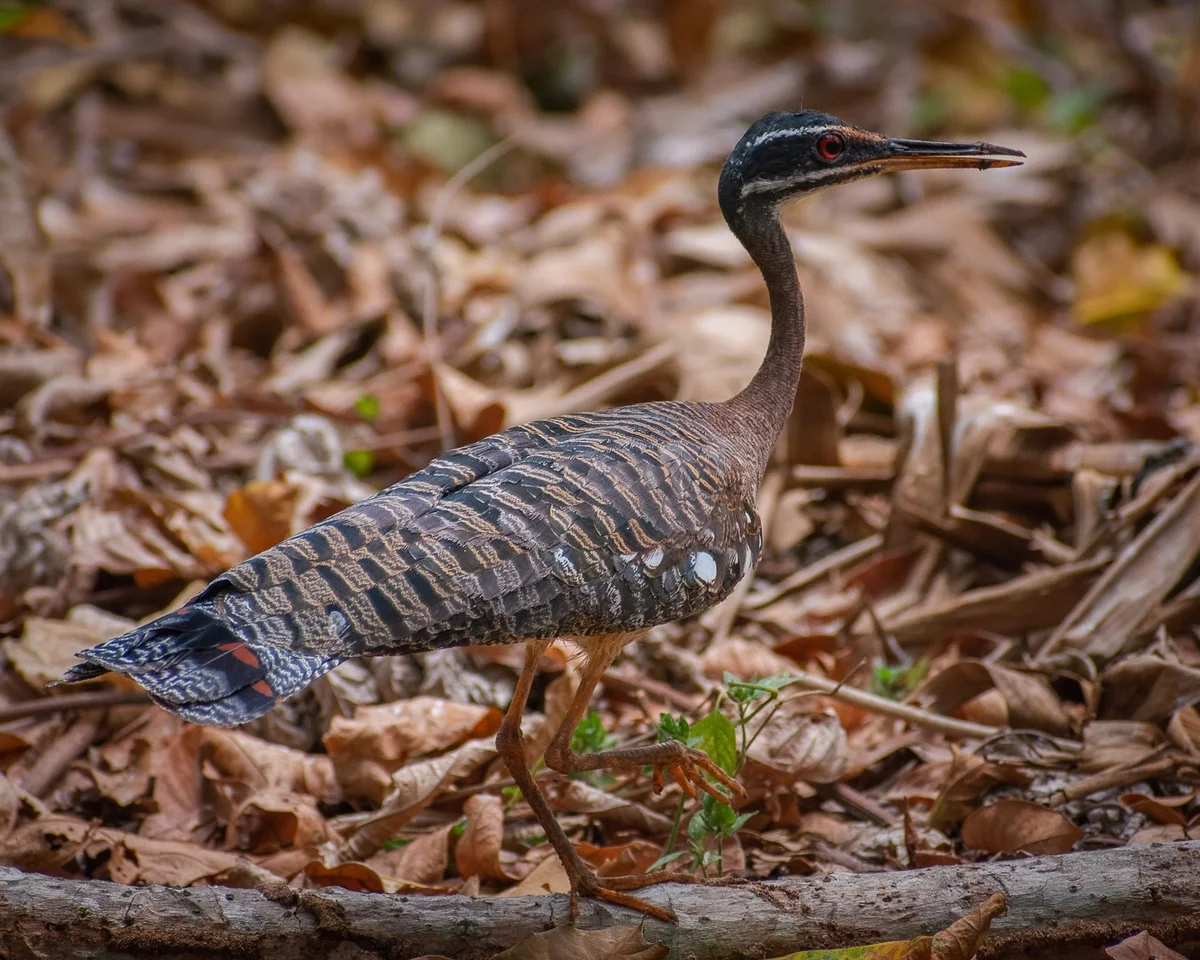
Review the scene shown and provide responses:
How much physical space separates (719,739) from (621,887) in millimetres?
609

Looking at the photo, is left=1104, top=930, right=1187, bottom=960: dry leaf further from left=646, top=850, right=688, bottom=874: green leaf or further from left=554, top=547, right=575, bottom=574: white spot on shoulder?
left=554, top=547, right=575, bottom=574: white spot on shoulder

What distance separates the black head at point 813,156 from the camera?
4.86m

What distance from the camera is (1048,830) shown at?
14.1ft

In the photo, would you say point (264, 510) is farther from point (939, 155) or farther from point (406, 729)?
point (939, 155)

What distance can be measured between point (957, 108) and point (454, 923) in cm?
1024

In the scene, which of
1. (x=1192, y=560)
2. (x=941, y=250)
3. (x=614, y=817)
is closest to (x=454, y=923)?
(x=614, y=817)

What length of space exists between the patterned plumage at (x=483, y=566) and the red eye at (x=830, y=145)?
1.18 metres

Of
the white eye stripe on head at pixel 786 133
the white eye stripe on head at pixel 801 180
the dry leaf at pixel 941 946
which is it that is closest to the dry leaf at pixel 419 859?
the dry leaf at pixel 941 946

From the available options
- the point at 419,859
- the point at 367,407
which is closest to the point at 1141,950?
the point at 419,859

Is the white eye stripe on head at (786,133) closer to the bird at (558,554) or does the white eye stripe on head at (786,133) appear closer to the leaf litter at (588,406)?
the bird at (558,554)

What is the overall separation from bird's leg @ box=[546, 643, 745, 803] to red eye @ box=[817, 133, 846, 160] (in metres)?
2.09

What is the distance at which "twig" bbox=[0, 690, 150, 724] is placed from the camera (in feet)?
15.8

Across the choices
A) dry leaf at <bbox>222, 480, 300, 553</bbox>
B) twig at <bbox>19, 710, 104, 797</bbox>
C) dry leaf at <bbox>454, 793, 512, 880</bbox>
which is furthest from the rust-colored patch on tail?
dry leaf at <bbox>222, 480, 300, 553</bbox>

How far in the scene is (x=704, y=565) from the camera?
172 inches
